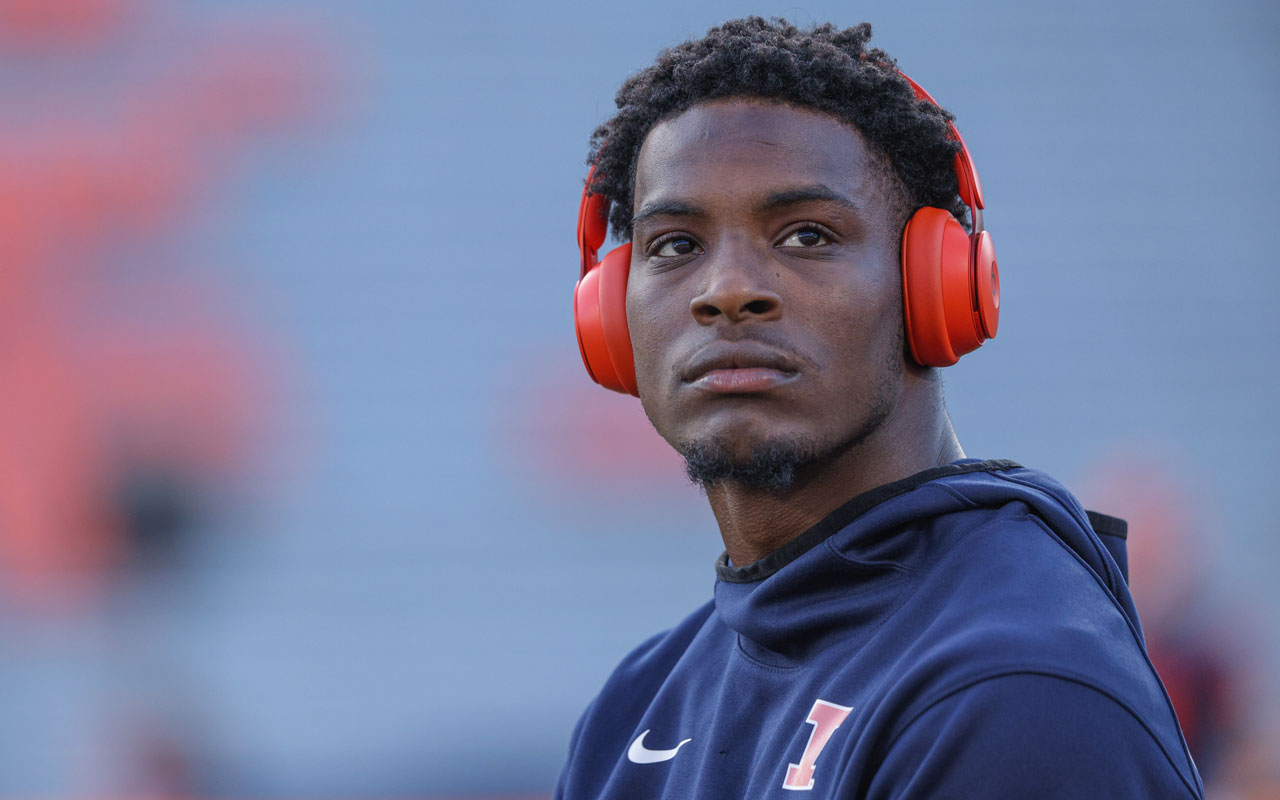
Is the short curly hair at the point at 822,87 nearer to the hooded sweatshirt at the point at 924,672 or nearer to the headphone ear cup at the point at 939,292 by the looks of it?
the headphone ear cup at the point at 939,292

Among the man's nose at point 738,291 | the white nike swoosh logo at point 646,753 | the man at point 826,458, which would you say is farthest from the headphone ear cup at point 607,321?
the white nike swoosh logo at point 646,753

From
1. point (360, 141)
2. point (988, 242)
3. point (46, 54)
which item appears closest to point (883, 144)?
point (988, 242)

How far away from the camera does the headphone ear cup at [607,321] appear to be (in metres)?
1.76

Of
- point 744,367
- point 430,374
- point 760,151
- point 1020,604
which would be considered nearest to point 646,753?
point 744,367

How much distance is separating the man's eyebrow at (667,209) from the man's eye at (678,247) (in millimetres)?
40

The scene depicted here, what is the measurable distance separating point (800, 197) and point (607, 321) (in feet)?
1.20

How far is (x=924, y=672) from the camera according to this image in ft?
3.86

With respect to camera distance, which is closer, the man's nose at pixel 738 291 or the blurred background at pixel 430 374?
the man's nose at pixel 738 291

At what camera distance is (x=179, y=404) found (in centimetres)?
474

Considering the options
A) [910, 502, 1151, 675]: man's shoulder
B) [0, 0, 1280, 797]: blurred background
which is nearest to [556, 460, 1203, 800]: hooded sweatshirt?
[910, 502, 1151, 675]: man's shoulder

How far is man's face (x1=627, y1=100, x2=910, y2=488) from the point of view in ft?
4.88

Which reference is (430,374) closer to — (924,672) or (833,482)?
(833,482)

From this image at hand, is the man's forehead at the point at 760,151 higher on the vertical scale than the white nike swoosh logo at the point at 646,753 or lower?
higher

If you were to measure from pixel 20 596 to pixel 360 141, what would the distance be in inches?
87.0
